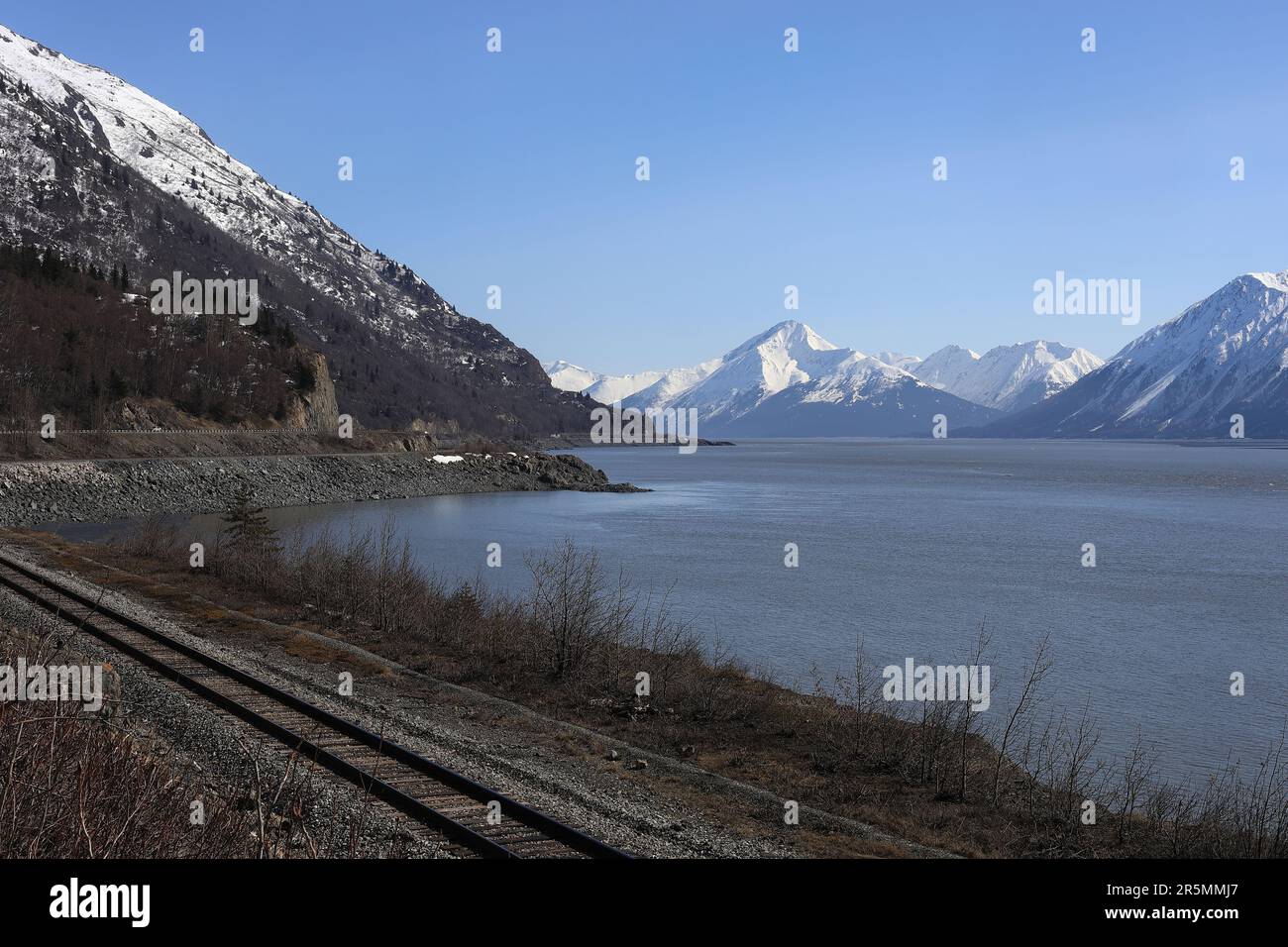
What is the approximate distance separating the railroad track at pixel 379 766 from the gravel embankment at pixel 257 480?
1971 inches

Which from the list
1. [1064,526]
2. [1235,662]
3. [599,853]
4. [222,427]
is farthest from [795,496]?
[599,853]

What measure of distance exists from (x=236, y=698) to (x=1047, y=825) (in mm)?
12172

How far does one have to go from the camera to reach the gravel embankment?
6506 cm

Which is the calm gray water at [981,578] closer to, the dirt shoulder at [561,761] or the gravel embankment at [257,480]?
the gravel embankment at [257,480]

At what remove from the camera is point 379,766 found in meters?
12.9

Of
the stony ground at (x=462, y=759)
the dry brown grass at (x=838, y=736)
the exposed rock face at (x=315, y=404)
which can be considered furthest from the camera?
the exposed rock face at (x=315, y=404)

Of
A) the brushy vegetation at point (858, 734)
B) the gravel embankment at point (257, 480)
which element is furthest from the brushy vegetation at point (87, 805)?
the gravel embankment at point (257, 480)

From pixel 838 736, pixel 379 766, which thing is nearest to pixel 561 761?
pixel 379 766

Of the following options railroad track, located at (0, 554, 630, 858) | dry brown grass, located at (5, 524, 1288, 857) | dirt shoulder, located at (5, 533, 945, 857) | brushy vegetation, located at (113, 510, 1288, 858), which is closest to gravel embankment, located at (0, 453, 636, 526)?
dry brown grass, located at (5, 524, 1288, 857)

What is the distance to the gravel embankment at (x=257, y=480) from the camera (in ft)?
213

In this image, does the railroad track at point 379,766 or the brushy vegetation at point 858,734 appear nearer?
the railroad track at point 379,766

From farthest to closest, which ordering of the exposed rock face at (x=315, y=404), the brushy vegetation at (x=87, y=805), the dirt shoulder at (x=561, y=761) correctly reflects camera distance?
1. the exposed rock face at (x=315, y=404)
2. the dirt shoulder at (x=561, y=761)
3. the brushy vegetation at (x=87, y=805)

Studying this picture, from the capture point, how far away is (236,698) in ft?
52.2

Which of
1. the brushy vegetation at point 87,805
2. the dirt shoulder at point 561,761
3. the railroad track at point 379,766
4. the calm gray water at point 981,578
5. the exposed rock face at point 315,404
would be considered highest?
the exposed rock face at point 315,404
